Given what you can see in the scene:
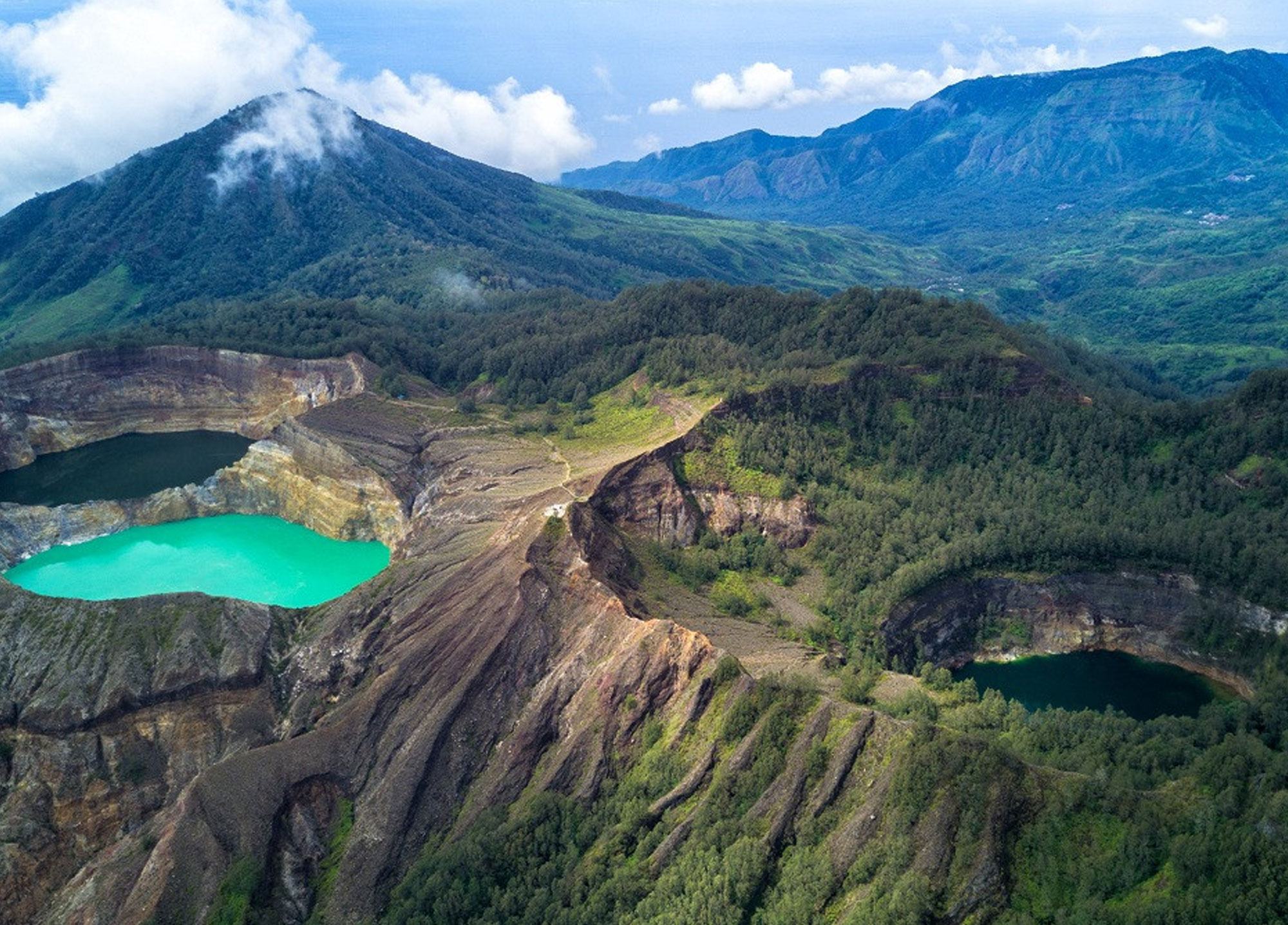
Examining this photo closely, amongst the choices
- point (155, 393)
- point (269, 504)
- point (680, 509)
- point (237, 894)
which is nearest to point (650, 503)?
point (680, 509)

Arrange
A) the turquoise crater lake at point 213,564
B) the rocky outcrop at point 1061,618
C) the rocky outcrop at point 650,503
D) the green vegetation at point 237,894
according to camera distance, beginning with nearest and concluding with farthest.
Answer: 1. the green vegetation at point 237,894
2. the rocky outcrop at point 1061,618
3. the turquoise crater lake at point 213,564
4. the rocky outcrop at point 650,503

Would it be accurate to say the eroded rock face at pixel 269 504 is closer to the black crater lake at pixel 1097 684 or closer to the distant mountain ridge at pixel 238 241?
the black crater lake at pixel 1097 684

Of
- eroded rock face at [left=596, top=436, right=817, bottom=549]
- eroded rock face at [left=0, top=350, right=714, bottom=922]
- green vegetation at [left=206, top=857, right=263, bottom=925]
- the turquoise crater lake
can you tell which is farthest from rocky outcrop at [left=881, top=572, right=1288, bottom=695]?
the turquoise crater lake

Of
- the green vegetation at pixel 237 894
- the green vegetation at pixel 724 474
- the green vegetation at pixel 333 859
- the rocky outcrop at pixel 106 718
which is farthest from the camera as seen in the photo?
the green vegetation at pixel 724 474

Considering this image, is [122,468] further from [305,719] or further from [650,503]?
[650,503]

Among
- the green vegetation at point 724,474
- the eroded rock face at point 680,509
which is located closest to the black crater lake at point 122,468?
the eroded rock face at point 680,509

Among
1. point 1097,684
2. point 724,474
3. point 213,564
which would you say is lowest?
point 1097,684

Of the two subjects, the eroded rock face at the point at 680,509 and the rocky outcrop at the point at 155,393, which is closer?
the eroded rock face at the point at 680,509
